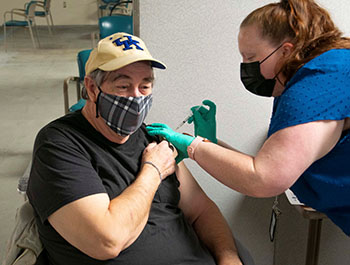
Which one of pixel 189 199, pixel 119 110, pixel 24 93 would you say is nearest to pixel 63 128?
pixel 119 110

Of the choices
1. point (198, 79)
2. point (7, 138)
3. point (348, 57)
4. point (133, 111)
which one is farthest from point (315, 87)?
point (7, 138)

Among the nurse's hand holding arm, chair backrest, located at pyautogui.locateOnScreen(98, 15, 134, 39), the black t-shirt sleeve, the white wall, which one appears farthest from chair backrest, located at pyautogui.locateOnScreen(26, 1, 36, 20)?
the nurse's hand holding arm

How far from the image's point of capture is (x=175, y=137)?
1.48m

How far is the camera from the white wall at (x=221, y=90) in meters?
1.91

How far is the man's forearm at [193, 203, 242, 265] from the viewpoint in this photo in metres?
1.54

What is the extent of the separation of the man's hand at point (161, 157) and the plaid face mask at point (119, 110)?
14 cm

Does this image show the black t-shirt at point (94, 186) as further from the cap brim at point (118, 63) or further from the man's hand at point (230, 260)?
the cap brim at point (118, 63)

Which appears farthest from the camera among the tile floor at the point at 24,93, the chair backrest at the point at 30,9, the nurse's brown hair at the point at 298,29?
the chair backrest at the point at 30,9

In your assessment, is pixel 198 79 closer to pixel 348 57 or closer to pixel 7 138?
pixel 348 57

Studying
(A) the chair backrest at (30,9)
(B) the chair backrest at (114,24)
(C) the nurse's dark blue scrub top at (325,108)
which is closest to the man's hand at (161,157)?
(C) the nurse's dark blue scrub top at (325,108)

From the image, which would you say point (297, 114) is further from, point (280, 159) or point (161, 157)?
point (161, 157)

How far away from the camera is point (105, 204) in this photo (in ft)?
4.19

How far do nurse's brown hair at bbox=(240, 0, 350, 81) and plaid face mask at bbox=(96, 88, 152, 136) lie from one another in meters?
0.43

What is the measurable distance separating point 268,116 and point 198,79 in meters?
0.37
